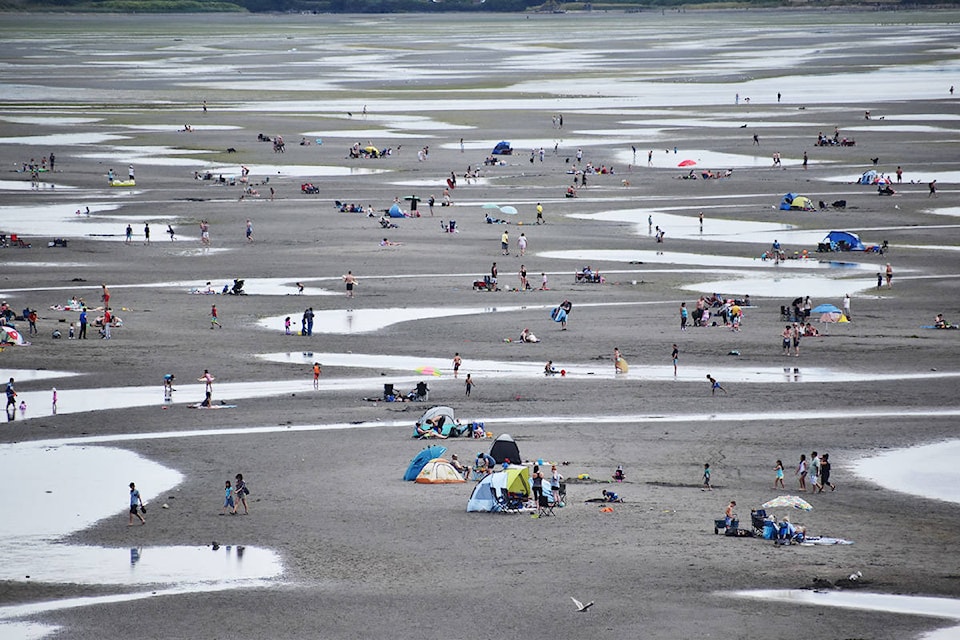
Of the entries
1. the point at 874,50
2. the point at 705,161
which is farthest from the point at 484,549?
the point at 874,50

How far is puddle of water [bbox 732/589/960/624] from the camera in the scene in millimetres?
20938

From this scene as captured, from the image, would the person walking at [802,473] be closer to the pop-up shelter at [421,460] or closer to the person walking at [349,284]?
the pop-up shelter at [421,460]

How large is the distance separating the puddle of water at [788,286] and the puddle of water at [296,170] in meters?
33.1

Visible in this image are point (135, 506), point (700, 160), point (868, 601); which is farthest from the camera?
point (700, 160)

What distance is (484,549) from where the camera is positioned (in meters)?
24.0

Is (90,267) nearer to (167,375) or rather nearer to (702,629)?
(167,375)

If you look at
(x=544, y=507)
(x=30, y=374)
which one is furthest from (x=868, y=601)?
(x=30, y=374)

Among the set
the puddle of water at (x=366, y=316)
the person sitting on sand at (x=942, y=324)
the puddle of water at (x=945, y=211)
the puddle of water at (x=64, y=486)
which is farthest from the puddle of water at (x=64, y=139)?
the person sitting on sand at (x=942, y=324)

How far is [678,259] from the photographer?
53844 mm

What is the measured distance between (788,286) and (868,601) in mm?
28214

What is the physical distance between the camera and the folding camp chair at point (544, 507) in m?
26.0

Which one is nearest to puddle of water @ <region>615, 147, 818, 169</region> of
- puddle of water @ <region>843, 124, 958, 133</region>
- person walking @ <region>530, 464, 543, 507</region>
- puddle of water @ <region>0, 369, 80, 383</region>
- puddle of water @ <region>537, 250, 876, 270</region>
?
puddle of water @ <region>843, 124, 958, 133</region>

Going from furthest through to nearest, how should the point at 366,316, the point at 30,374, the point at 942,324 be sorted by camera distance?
the point at 366,316 < the point at 942,324 < the point at 30,374

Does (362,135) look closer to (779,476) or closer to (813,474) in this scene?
(779,476)
